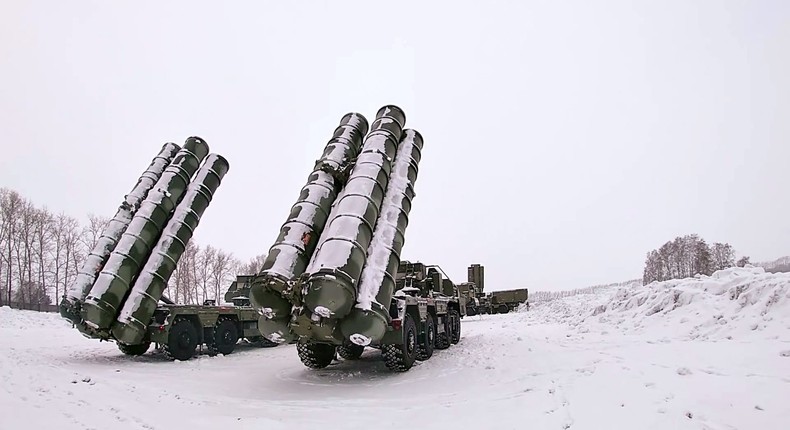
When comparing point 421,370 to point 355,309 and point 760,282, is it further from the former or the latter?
point 760,282

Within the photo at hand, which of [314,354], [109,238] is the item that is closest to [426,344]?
[314,354]

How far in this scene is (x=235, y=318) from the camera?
1594 centimetres

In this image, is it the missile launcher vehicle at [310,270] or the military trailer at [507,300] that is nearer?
the missile launcher vehicle at [310,270]

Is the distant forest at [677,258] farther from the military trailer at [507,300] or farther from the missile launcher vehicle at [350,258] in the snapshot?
the missile launcher vehicle at [350,258]

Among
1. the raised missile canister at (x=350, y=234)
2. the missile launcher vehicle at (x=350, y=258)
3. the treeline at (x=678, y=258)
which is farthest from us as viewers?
the treeline at (x=678, y=258)

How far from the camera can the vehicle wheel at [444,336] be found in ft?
46.7

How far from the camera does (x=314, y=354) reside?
11.1 meters

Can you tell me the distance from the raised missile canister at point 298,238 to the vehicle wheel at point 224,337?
253 inches

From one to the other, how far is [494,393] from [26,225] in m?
46.2

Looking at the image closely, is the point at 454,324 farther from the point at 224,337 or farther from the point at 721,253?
the point at 721,253

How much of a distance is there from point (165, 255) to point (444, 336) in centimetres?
803

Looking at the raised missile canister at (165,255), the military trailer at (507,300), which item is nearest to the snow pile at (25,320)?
the raised missile canister at (165,255)

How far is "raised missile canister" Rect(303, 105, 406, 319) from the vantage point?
8477 mm

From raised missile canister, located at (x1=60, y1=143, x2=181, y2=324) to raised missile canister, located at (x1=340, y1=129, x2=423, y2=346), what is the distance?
777 centimetres
